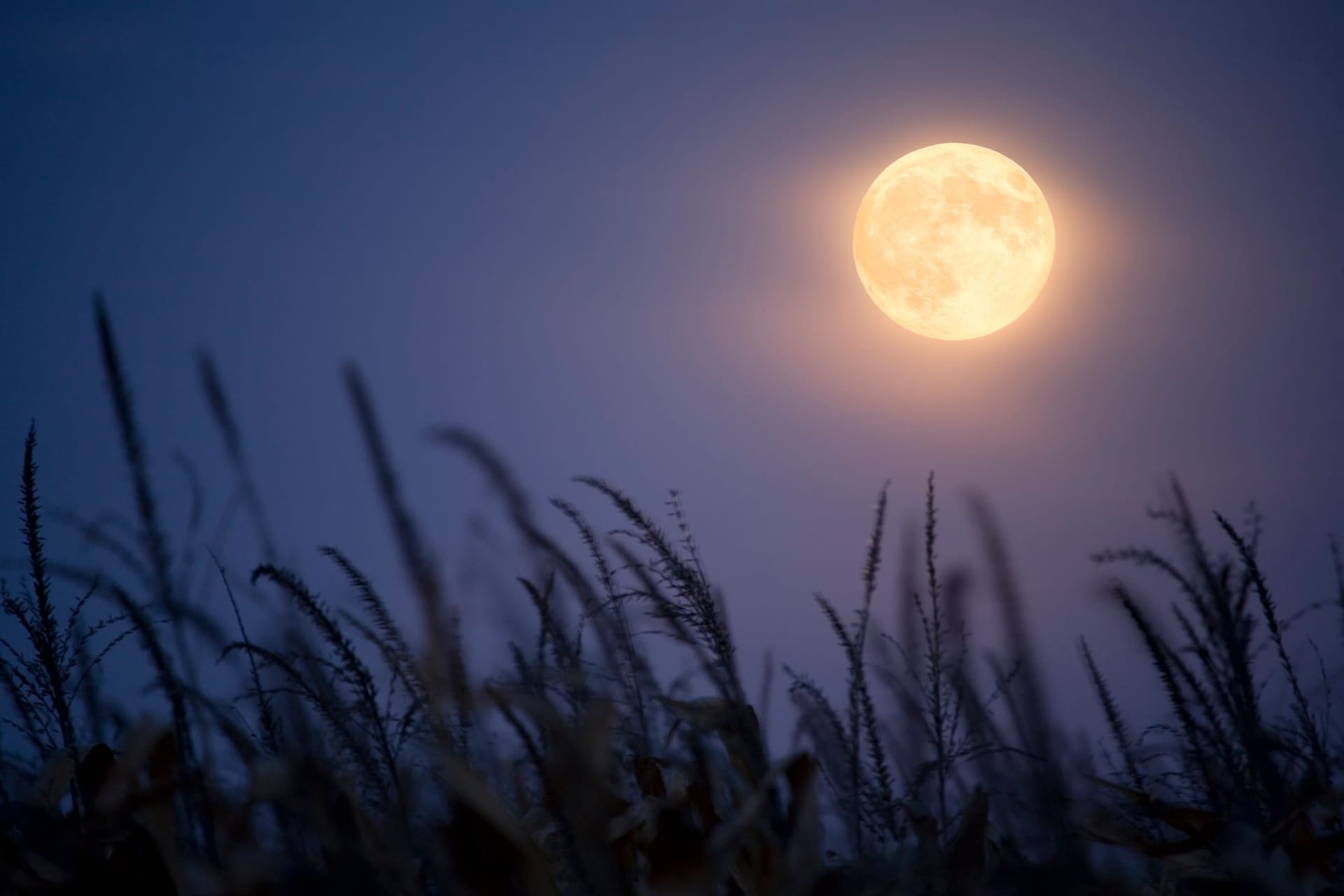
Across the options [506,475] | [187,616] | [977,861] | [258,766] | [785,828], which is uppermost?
[506,475]

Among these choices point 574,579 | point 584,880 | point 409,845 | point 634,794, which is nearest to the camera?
point 584,880

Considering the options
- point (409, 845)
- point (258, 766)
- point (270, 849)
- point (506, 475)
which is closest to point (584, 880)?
point (409, 845)

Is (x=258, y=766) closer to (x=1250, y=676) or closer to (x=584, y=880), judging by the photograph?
(x=584, y=880)

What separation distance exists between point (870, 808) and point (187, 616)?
148 centimetres

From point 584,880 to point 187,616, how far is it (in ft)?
3.27

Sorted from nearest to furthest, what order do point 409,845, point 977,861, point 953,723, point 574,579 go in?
point 409,845, point 977,861, point 574,579, point 953,723

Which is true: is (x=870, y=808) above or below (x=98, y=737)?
below

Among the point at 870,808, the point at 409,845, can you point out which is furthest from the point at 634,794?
the point at 409,845

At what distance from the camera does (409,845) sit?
155 centimetres

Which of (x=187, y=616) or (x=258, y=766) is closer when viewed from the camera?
(x=258, y=766)

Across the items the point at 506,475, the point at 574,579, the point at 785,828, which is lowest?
the point at 785,828

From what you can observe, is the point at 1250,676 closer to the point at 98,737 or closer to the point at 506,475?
the point at 506,475

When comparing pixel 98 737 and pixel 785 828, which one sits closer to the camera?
pixel 785 828

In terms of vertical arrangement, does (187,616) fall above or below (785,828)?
above
